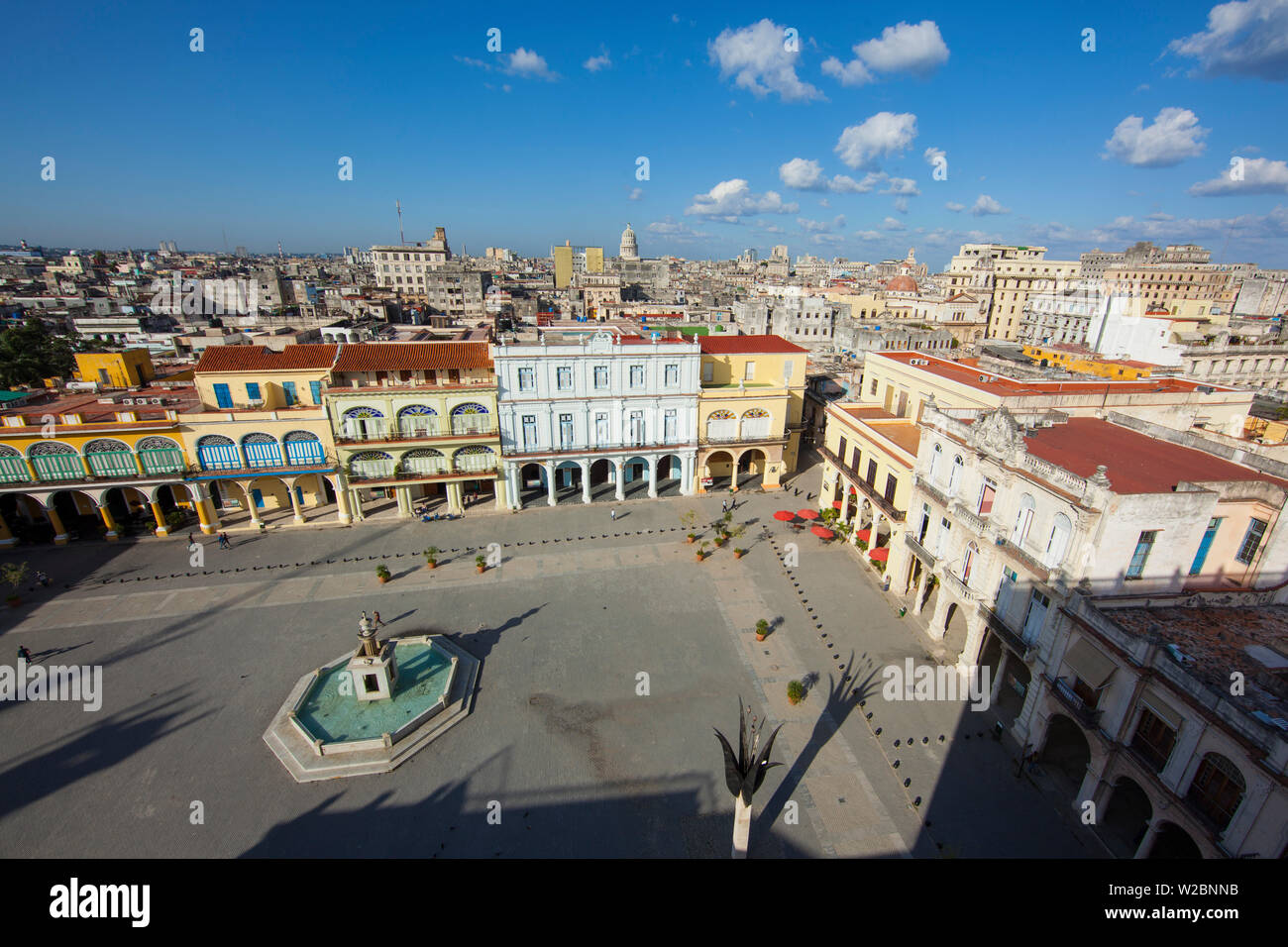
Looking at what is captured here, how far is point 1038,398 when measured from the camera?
29328 mm

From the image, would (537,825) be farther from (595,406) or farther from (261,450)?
(261,450)

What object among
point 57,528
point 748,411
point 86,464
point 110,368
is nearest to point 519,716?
point 748,411

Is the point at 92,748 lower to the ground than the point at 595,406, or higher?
lower

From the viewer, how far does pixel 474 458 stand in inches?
1603

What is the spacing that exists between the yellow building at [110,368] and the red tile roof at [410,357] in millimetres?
17850

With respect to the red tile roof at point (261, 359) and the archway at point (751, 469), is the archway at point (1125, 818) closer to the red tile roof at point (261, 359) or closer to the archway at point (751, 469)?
the archway at point (751, 469)

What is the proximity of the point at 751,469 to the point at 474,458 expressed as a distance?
22348mm

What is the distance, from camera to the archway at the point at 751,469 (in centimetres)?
4719

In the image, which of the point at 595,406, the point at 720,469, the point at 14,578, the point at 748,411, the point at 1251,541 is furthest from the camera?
the point at 720,469

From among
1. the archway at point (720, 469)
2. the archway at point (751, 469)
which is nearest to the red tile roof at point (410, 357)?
the archway at point (720, 469)

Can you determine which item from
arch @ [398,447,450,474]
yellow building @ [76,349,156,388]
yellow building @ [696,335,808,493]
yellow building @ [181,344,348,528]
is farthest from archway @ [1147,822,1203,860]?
yellow building @ [76,349,156,388]
